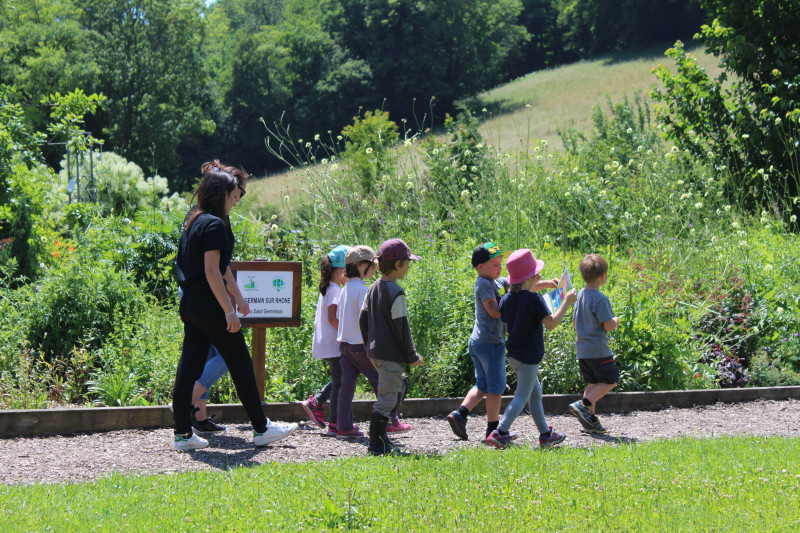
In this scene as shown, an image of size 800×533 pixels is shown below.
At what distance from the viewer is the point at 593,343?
6.13 meters

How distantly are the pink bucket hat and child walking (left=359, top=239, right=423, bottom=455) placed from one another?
2.46 feet

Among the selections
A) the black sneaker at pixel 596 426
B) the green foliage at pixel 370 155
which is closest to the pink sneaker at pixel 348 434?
the black sneaker at pixel 596 426

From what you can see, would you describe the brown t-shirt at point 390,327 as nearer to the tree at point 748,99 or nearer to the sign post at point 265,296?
the sign post at point 265,296

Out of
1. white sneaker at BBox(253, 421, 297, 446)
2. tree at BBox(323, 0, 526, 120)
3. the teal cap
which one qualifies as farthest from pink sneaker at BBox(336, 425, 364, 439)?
tree at BBox(323, 0, 526, 120)

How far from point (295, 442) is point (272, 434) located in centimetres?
34

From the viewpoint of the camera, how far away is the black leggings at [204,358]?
17.1ft

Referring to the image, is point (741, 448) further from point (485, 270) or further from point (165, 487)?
point (165, 487)

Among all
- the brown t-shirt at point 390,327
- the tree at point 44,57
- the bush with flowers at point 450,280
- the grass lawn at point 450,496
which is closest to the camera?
the grass lawn at point 450,496

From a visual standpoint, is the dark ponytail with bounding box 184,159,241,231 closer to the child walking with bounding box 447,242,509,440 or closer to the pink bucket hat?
the child walking with bounding box 447,242,509,440

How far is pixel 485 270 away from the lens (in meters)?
5.72

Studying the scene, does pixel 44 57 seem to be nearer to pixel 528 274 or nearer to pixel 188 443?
pixel 188 443

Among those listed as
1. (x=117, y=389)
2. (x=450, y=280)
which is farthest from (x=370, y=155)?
(x=117, y=389)

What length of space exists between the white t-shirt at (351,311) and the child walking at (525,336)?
1.06 meters

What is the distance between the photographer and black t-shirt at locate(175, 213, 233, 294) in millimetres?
5039
